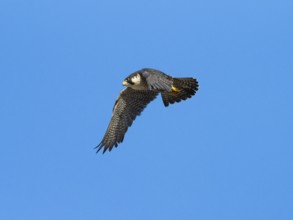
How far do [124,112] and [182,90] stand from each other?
4.17 ft

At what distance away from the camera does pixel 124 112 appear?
1324 centimetres

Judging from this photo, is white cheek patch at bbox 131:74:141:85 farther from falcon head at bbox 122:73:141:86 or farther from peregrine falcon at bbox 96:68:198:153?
peregrine falcon at bbox 96:68:198:153

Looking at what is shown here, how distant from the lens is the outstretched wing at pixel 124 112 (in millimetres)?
13125

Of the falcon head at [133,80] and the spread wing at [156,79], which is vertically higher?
the falcon head at [133,80]

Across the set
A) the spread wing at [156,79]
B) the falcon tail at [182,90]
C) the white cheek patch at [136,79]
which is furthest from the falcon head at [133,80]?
the falcon tail at [182,90]

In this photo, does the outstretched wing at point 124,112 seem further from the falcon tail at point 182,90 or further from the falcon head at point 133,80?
the falcon head at point 133,80

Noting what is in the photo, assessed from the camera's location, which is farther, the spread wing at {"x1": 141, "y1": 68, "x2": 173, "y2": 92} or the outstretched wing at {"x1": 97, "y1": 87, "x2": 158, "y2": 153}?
the outstretched wing at {"x1": 97, "y1": 87, "x2": 158, "y2": 153}

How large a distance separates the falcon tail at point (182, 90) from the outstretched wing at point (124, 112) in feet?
1.14

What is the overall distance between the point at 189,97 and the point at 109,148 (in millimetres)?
1911

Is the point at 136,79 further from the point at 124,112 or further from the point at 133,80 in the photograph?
the point at 124,112

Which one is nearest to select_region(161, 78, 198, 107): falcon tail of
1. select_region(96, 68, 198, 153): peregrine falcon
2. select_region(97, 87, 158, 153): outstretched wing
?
select_region(96, 68, 198, 153): peregrine falcon

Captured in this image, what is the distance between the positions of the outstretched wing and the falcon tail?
13.7 inches

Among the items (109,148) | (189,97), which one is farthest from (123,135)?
(189,97)

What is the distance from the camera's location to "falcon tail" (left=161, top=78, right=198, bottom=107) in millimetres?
12977
